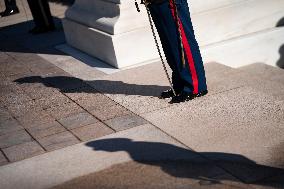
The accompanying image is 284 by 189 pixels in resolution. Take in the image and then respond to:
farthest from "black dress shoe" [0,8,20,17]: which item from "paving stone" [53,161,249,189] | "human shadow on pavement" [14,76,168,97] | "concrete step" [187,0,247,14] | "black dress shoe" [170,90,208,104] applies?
"paving stone" [53,161,249,189]

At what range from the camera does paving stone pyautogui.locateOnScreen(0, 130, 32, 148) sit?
460 cm

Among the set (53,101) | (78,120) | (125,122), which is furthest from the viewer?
(53,101)

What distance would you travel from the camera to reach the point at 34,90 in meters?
6.12

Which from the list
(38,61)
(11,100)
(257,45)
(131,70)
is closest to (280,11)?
(257,45)

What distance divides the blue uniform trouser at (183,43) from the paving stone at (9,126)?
69.2 inches

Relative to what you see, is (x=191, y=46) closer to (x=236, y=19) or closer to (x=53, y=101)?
(x=53, y=101)

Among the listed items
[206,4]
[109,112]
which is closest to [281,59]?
[206,4]

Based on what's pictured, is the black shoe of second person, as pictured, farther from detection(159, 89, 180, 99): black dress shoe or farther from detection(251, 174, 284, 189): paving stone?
detection(251, 174, 284, 189): paving stone

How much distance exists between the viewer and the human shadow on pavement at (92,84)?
18.3 feet

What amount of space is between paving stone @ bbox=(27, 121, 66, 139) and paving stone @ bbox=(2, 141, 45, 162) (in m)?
0.18

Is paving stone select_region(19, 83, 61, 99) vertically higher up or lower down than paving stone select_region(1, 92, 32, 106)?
lower down

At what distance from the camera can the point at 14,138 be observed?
4711mm

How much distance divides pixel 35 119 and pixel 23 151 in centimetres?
79

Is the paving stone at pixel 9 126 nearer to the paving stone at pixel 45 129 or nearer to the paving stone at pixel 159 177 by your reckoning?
the paving stone at pixel 45 129
